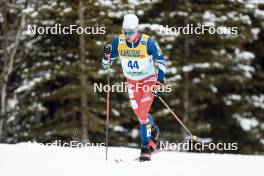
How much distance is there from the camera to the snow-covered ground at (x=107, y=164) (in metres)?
7.59

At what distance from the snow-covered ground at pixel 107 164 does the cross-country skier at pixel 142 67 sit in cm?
66

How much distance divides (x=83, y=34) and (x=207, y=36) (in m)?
5.29

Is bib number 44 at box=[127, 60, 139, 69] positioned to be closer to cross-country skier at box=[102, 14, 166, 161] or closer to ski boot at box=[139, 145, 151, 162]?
cross-country skier at box=[102, 14, 166, 161]

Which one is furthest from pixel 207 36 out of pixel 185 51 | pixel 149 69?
pixel 149 69

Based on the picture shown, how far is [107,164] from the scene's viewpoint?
8219 millimetres

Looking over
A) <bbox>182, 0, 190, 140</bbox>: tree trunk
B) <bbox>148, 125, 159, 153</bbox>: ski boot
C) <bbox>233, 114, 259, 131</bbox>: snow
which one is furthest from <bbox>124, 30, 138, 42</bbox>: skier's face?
<bbox>233, 114, 259, 131</bbox>: snow

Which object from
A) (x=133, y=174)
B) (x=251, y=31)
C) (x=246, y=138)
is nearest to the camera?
(x=133, y=174)

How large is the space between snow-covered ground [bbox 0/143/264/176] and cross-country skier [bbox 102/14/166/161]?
0.66 m

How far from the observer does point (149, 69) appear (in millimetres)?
8844

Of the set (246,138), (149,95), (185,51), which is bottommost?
(246,138)

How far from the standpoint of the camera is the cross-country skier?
8.62 m

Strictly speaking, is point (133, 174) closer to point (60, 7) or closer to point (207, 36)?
point (60, 7)

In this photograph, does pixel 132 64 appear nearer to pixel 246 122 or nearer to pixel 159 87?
pixel 159 87

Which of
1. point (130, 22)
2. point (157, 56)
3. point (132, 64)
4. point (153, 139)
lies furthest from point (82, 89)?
point (130, 22)
